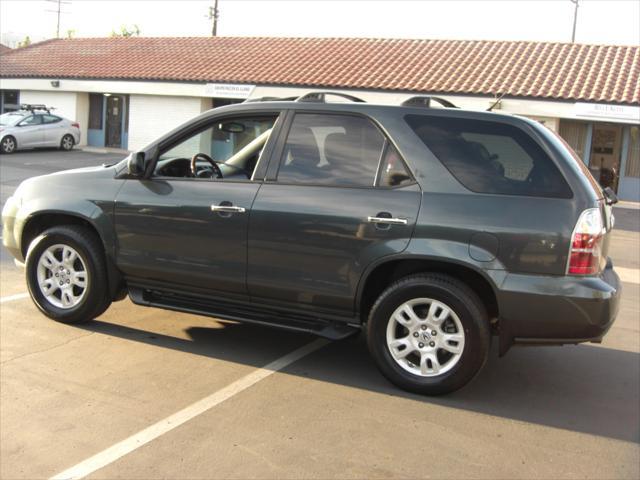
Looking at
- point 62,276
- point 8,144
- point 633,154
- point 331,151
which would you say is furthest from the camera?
point 8,144

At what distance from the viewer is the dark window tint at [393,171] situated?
184 inches

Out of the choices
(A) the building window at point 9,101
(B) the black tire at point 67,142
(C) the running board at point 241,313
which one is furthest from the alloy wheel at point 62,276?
(A) the building window at point 9,101

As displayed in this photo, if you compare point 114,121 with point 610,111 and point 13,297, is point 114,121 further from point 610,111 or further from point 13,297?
point 13,297

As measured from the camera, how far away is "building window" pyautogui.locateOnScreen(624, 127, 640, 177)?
2256cm

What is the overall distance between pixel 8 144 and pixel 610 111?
20.1 meters

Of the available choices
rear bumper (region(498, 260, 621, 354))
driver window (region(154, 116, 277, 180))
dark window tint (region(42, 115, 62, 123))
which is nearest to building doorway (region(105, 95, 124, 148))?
dark window tint (region(42, 115, 62, 123))

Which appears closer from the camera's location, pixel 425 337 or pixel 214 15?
pixel 425 337

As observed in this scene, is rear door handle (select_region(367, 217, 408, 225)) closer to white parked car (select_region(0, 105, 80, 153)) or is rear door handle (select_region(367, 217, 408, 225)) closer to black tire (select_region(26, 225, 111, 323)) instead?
black tire (select_region(26, 225, 111, 323))

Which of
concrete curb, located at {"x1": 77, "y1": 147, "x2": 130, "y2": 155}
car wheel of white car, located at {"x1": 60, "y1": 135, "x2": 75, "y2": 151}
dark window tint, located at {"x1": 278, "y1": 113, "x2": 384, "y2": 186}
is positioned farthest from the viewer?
concrete curb, located at {"x1": 77, "y1": 147, "x2": 130, "y2": 155}

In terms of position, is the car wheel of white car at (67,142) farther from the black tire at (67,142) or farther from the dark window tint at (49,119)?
the dark window tint at (49,119)

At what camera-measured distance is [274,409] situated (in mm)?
4277

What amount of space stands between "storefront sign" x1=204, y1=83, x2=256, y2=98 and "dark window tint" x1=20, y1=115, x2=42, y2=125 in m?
6.29

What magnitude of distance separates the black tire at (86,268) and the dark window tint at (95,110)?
27.7 meters

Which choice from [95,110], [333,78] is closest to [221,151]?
[333,78]
